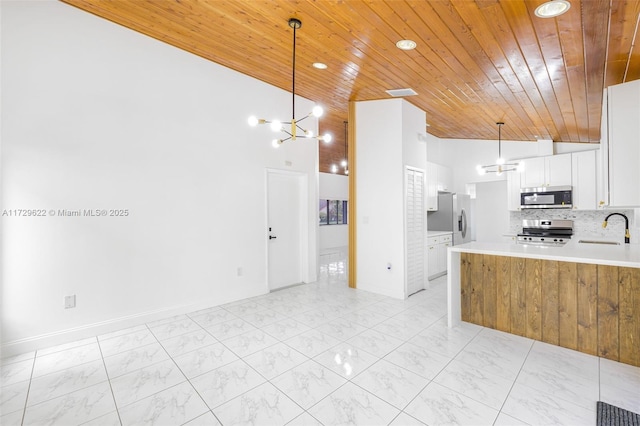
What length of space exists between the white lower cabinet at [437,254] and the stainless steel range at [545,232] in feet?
4.46

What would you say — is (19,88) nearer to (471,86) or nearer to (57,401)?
(57,401)

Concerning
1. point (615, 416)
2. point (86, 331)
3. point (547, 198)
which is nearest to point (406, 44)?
point (615, 416)

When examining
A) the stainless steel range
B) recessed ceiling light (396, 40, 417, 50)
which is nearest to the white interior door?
recessed ceiling light (396, 40, 417, 50)

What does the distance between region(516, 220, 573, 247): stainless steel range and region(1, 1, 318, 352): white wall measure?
17.5 feet

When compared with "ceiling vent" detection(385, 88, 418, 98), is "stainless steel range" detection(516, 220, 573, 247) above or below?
below

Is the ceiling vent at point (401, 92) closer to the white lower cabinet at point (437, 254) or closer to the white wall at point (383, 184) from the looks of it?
the white wall at point (383, 184)

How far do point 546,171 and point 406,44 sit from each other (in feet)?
15.6

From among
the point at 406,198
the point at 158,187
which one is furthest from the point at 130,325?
the point at 406,198

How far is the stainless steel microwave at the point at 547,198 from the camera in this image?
5.49 m

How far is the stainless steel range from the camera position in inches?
222

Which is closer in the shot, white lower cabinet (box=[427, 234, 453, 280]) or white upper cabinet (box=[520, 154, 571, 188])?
white lower cabinet (box=[427, 234, 453, 280])

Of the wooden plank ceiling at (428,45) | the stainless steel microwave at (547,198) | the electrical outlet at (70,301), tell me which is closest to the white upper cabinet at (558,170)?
the stainless steel microwave at (547,198)

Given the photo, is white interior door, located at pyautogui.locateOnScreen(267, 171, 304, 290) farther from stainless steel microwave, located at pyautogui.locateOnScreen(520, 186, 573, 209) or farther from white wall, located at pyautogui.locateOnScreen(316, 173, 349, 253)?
stainless steel microwave, located at pyautogui.locateOnScreen(520, 186, 573, 209)

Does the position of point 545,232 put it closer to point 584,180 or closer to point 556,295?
point 584,180
